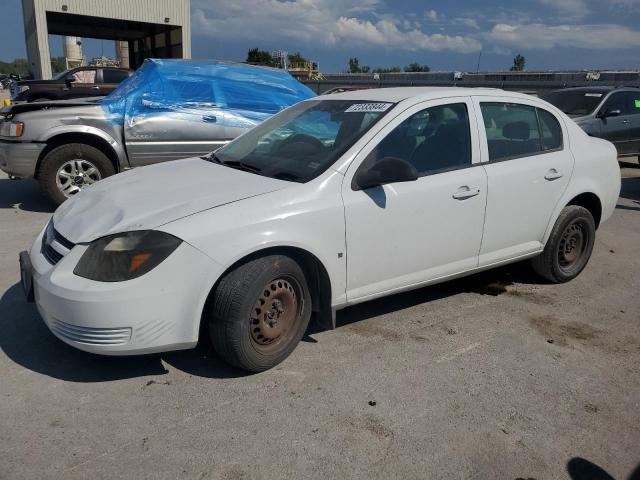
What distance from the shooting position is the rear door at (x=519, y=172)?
4077mm

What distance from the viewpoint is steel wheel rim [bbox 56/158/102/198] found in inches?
262

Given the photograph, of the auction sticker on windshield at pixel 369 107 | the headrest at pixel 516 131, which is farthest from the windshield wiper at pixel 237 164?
the headrest at pixel 516 131

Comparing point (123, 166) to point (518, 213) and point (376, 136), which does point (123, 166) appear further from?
point (518, 213)

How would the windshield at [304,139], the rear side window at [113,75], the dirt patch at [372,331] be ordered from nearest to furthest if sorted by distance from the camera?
the windshield at [304,139], the dirt patch at [372,331], the rear side window at [113,75]

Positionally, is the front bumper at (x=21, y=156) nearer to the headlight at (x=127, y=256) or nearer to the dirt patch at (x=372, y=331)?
the headlight at (x=127, y=256)

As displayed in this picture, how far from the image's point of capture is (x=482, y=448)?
2.66 metres

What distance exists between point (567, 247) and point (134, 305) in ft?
12.1

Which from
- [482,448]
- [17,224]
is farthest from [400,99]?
[17,224]

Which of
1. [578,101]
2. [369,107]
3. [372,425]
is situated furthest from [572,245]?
[578,101]

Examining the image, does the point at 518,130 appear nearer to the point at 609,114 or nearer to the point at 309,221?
the point at 309,221

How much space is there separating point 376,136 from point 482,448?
74.8 inches

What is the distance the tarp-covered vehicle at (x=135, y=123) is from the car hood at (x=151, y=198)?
308cm

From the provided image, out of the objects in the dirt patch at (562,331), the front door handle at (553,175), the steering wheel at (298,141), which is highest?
the steering wheel at (298,141)

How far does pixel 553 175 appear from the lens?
14.4 feet
